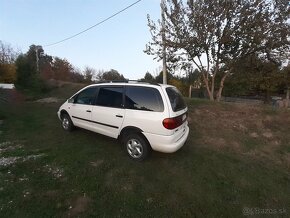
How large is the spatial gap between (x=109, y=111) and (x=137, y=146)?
3.59ft

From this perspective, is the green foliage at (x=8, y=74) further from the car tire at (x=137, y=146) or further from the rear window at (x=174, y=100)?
the rear window at (x=174, y=100)

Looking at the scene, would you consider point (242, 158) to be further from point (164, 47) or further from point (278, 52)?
point (278, 52)

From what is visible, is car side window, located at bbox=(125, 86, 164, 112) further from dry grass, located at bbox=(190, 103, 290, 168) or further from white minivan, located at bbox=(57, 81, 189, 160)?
dry grass, located at bbox=(190, 103, 290, 168)

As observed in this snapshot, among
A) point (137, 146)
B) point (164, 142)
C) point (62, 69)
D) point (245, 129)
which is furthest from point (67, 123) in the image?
point (62, 69)

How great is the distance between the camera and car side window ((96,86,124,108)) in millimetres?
4527

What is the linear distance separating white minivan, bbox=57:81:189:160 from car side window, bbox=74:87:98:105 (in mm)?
29

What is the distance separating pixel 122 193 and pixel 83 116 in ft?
9.18

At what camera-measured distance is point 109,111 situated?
4621 millimetres

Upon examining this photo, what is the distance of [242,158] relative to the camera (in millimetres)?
4605

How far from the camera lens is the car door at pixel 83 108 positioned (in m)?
5.18

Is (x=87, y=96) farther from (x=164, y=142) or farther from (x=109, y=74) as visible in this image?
(x=109, y=74)

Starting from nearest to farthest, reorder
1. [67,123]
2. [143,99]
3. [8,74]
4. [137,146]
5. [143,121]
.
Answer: [143,121] < [143,99] < [137,146] < [67,123] < [8,74]

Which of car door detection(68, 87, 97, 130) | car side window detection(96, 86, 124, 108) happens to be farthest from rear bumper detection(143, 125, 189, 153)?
car door detection(68, 87, 97, 130)

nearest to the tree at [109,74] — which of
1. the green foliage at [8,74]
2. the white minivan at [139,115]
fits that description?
the green foliage at [8,74]
